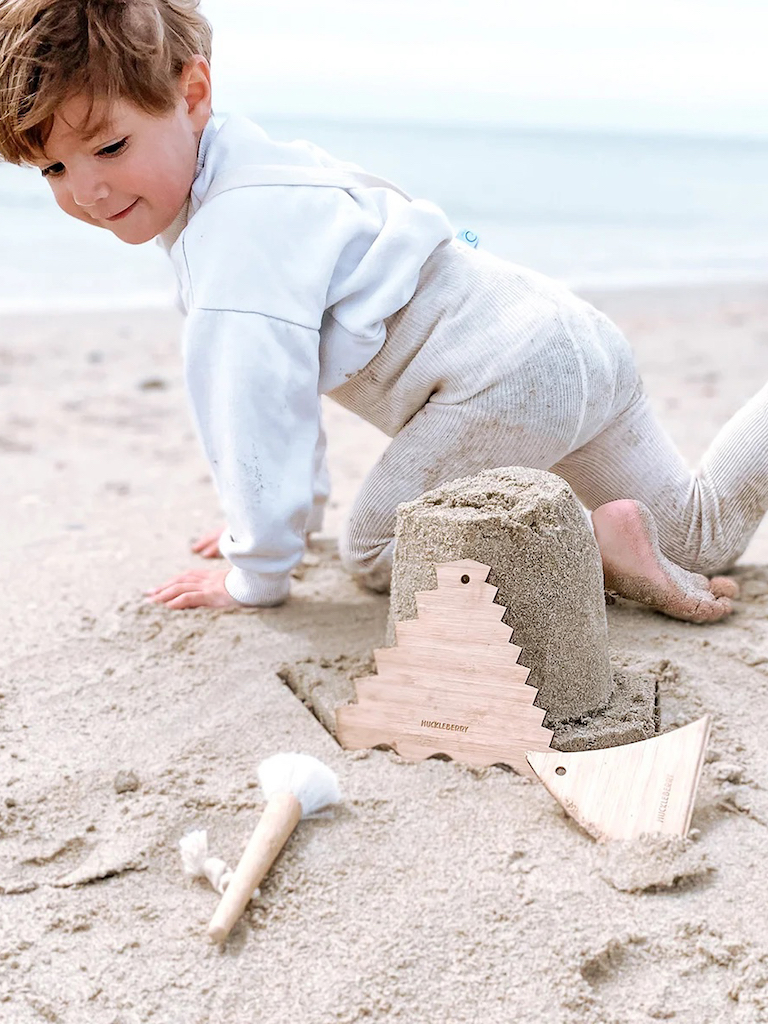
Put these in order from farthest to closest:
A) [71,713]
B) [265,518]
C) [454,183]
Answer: [454,183]
[265,518]
[71,713]

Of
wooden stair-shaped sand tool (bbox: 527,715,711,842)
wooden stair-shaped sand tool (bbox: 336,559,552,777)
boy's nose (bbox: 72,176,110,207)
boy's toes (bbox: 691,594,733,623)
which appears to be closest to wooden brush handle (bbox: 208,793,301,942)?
wooden stair-shaped sand tool (bbox: 336,559,552,777)

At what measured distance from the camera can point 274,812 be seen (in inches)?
55.9

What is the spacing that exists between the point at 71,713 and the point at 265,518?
46cm

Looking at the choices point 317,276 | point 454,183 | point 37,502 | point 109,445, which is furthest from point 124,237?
point 454,183

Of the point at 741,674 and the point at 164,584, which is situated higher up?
the point at 741,674

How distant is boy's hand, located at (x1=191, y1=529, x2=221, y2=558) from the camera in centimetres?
250

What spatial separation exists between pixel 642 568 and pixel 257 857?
926 mm

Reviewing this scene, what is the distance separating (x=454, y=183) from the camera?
11539mm

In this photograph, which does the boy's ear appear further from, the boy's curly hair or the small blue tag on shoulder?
the small blue tag on shoulder

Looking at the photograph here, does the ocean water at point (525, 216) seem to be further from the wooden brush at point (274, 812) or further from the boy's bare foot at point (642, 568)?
the wooden brush at point (274, 812)

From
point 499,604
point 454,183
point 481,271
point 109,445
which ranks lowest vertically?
point 454,183

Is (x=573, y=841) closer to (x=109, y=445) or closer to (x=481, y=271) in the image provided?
(x=481, y=271)

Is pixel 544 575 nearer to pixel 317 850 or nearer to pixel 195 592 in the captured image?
pixel 317 850

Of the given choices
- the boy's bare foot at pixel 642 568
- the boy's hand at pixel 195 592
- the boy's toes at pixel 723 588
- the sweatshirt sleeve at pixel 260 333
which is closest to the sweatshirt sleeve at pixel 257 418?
the sweatshirt sleeve at pixel 260 333
